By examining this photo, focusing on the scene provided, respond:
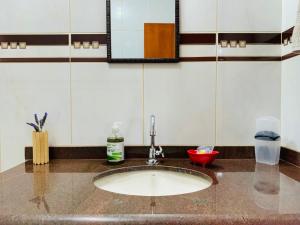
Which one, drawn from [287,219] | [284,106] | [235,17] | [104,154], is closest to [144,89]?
[104,154]

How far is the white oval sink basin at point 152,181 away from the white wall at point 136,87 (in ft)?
0.53

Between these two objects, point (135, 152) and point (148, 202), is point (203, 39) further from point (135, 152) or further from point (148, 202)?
point (148, 202)

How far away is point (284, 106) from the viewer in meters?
1.10

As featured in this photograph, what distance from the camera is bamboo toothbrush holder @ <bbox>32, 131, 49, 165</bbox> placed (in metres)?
1.03

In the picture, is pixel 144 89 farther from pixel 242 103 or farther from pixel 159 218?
pixel 159 218

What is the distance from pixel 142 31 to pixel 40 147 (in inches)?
25.8

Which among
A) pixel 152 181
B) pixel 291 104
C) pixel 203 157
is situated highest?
pixel 291 104

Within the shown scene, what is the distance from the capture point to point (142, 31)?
3.66 ft

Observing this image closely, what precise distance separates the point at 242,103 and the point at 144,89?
441 mm

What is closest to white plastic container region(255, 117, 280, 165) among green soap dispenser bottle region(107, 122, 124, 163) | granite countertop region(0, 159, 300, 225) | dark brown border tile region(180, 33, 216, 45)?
granite countertop region(0, 159, 300, 225)

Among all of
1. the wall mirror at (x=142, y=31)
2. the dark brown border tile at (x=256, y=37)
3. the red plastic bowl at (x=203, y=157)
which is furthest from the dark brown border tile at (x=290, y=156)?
the wall mirror at (x=142, y=31)

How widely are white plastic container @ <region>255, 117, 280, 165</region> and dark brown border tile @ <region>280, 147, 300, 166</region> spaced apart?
5cm

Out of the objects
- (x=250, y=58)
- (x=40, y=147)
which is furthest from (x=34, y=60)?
(x=250, y=58)

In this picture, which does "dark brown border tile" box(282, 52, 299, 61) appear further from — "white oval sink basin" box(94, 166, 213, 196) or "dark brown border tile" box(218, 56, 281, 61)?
"white oval sink basin" box(94, 166, 213, 196)
